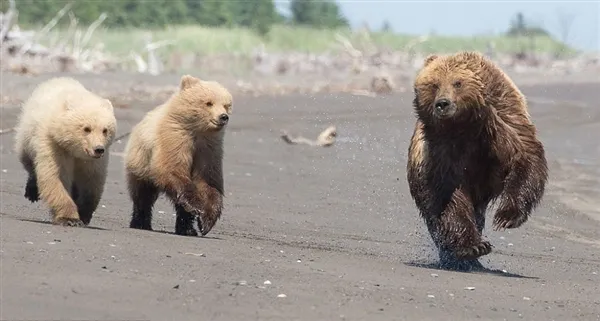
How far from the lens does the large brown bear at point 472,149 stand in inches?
310

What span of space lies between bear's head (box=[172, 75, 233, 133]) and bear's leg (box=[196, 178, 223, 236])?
407mm

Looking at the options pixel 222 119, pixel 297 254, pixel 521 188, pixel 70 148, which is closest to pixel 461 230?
pixel 521 188

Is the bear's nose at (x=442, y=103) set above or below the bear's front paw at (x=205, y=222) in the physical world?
above

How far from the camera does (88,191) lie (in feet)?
29.8

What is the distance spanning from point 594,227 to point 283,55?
31.9m

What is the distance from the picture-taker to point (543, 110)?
1137 inches

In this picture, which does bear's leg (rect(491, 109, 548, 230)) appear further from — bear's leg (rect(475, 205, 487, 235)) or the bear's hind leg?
bear's leg (rect(475, 205, 487, 235))

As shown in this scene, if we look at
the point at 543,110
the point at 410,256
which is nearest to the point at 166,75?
the point at 543,110

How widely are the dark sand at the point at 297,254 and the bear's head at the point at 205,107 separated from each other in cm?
80

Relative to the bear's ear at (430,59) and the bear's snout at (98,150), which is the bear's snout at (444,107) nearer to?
the bear's ear at (430,59)

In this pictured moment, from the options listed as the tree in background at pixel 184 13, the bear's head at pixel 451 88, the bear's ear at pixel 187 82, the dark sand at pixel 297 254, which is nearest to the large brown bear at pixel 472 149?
the bear's head at pixel 451 88

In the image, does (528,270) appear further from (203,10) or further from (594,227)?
(203,10)

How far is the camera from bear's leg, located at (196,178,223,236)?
912 cm

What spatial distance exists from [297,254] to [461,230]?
102cm
